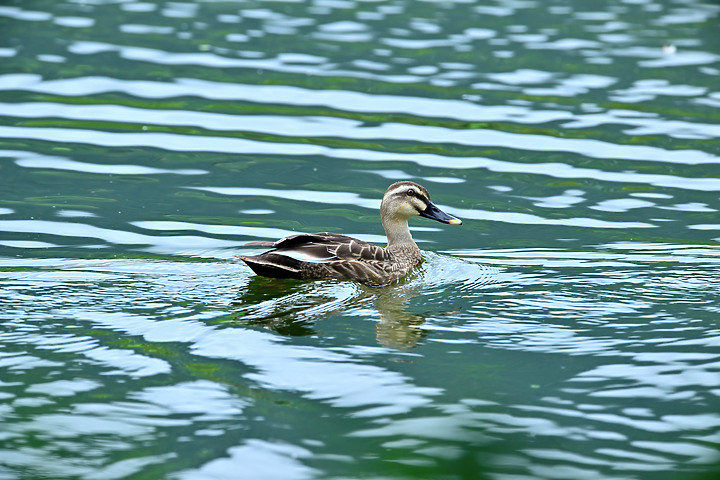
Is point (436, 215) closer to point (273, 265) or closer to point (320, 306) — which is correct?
point (273, 265)

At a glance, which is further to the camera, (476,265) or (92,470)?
(476,265)

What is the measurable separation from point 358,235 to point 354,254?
1.81 m

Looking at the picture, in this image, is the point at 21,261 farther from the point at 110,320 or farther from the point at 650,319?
the point at 650,319

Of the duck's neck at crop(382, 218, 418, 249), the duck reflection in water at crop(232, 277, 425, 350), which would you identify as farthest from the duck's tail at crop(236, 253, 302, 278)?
the duck's neck at crop(382, 218, 418, 249)

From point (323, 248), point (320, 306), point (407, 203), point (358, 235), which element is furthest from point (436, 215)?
point (320, 306)

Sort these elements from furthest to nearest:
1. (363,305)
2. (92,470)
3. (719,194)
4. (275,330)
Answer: (719,194), (363,305), (275,330), (92,470)

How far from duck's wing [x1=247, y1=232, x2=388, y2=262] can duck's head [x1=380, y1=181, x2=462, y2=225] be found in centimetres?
78

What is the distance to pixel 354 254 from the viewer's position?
1029 cm

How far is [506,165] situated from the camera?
563 inches

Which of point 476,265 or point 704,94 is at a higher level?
point 704,94

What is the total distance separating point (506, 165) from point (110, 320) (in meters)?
7.13

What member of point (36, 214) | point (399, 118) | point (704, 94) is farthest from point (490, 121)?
point (36, 214)

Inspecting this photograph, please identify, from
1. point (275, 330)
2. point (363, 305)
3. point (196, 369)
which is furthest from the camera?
point (363, 305)

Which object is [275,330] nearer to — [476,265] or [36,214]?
[476,265]
